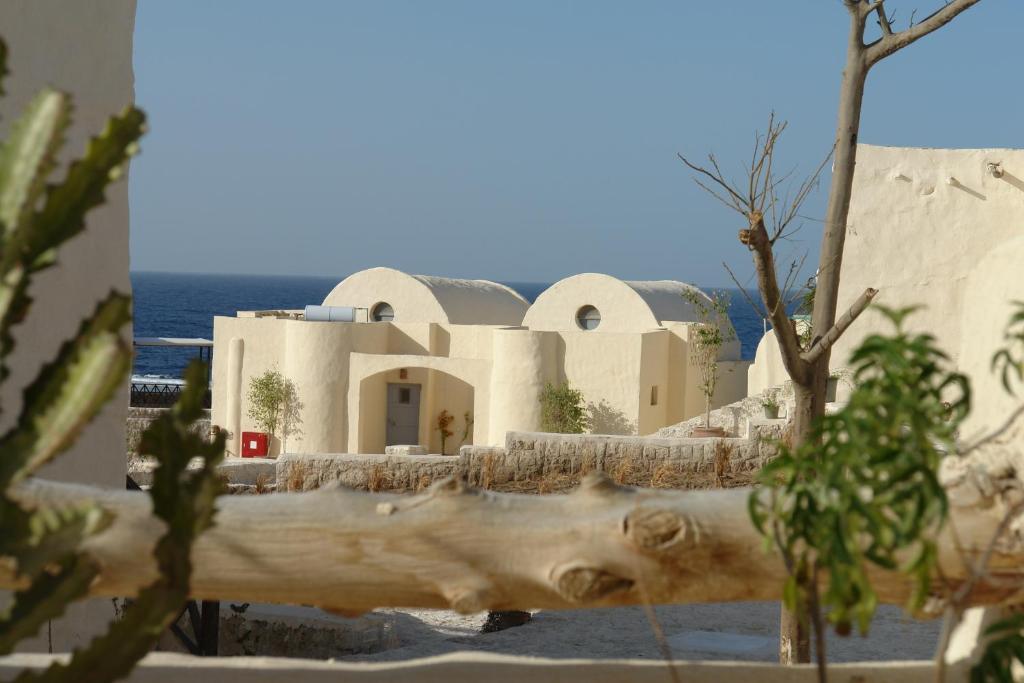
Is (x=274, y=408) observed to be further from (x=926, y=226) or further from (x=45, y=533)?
(x=45, y=533)

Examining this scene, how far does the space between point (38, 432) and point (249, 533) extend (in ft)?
3.20

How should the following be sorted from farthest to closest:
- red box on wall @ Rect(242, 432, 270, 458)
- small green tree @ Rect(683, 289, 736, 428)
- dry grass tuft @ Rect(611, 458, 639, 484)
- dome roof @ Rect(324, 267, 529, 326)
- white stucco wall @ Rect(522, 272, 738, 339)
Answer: dome roof @ Rect(324, 267, 529, 326)
white stucco wall @ Rect(522, 272, 738, 339)
red box on wall @ Rect(242, 432, 270, 458)
small green tree @ Rect(683, 289, 736, 428)
dry grass tuft @ Rect(611, 458, 639, 484)

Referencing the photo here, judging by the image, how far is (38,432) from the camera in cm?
211

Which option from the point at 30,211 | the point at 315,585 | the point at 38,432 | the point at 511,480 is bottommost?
the point at 511,480

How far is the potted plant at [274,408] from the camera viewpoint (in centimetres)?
2602

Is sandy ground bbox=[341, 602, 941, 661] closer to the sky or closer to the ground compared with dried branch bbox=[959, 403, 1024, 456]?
closer to the ground

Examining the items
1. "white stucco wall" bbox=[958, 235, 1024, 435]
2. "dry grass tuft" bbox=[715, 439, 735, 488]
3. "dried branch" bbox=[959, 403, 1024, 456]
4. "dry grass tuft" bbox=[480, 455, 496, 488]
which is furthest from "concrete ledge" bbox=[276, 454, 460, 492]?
"dried branch" bbox=[959, 403, 1024, 456]

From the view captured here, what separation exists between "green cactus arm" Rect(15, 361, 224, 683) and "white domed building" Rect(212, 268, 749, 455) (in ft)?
73.0

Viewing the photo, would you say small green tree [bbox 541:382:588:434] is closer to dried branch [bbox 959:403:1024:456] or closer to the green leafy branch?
dried branch [bbox 959:403:1024:456]

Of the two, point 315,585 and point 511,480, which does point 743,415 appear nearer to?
point 511,480

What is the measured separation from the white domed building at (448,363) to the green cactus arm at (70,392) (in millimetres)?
22250

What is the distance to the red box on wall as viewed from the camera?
85.4ft

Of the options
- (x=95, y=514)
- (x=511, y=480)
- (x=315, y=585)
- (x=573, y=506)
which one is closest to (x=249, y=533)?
(x=315, y=585)

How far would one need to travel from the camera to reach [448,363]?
83.9 ft
